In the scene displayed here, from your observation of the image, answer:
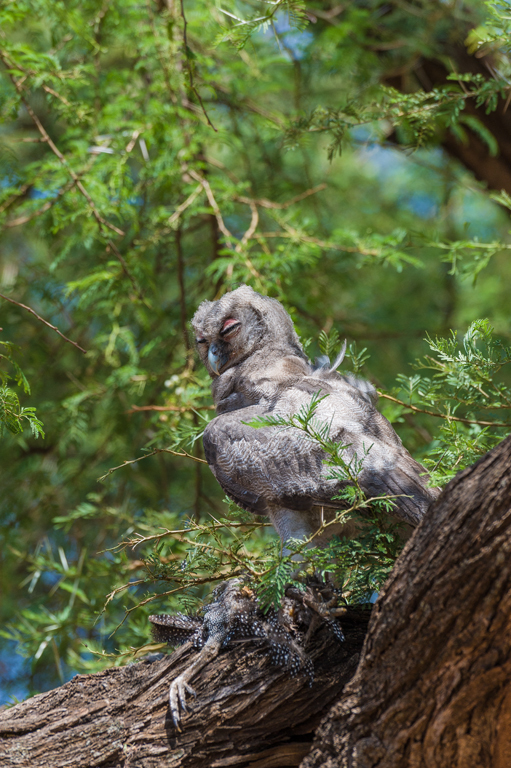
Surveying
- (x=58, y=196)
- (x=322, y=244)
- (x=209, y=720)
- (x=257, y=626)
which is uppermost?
(x=58, y=196)

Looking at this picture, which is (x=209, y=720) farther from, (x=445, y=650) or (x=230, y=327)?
(x=230, y=327)

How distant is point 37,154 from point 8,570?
2969 millimetres

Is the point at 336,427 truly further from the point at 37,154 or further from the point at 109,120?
the point at 37,154

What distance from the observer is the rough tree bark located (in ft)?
4.58

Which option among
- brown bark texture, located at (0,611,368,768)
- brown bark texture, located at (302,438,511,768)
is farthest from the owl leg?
brown bark texture, located at (302,438,511,768)

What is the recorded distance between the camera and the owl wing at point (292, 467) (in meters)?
1.91

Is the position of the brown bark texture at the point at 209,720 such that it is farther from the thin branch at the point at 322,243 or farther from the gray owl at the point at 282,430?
the thin branch at the point at 322,243

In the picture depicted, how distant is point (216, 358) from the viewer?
2496 mm

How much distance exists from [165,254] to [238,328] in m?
1.61

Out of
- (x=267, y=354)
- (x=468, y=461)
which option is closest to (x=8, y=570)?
(x=267, y=354)

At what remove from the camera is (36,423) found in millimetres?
1918

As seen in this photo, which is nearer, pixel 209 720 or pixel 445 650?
pixel 445 650

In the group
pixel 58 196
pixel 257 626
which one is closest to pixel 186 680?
pixel 257 626

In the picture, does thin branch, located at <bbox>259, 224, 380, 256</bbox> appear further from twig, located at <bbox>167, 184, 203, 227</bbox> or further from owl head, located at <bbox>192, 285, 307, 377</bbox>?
owl head, located at <bbox>192, 285, 307, 377</bbox>
